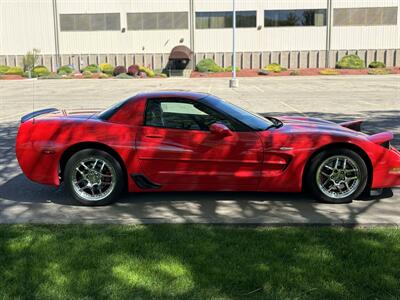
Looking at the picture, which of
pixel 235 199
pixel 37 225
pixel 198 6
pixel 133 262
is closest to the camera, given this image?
pixel 133 262

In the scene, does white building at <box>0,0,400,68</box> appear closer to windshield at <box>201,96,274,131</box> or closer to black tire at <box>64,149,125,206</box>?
windshield at <box>201,96,274,131</box>

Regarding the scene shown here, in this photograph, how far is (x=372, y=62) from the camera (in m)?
54.1

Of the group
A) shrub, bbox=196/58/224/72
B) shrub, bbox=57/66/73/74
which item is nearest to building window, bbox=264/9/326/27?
shrub, bbox=196/58/224/72

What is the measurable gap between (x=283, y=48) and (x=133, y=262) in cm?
5393

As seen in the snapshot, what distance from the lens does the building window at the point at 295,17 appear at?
53594 mm

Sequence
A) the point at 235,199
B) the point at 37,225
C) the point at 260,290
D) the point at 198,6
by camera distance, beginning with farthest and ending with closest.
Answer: the point at 198,6
the point at 235,199
the point at 37,225
the point at 260,290

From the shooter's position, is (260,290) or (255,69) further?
(255,69)

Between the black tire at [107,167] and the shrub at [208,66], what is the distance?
47.3m

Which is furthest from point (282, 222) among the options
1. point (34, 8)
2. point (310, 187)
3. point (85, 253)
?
point (34, 8)

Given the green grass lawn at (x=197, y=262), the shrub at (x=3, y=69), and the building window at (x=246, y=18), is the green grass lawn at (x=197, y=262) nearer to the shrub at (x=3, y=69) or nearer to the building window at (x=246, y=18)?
the building window at (x=246, y=18)

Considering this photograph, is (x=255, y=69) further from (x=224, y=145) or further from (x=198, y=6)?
(x=224, y=145)

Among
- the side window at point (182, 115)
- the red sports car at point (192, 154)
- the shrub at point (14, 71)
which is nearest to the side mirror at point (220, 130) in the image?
the red sports car at point (192, 154)

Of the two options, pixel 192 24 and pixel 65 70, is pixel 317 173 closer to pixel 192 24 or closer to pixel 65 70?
pixel 65 70

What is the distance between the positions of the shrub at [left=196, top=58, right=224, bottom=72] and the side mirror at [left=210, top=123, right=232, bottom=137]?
4730 centimetres
